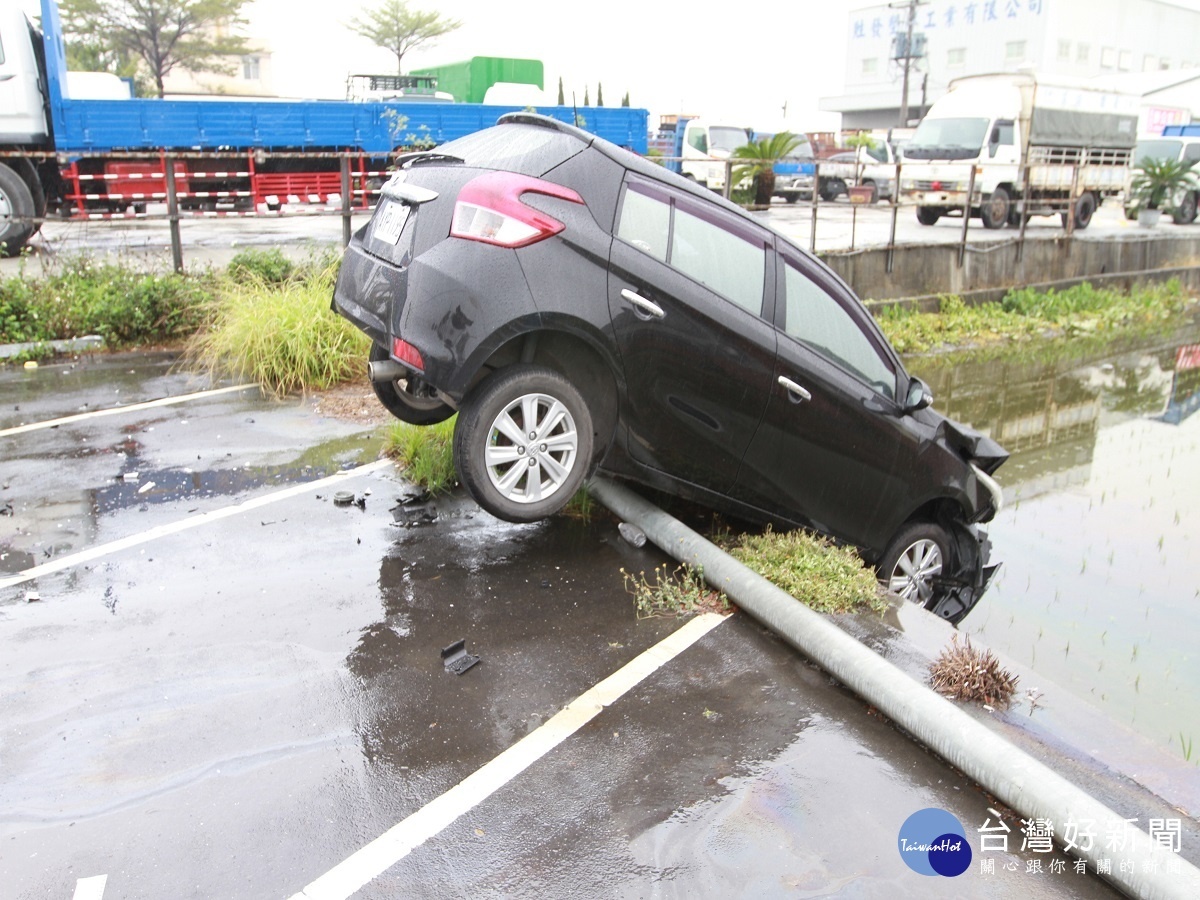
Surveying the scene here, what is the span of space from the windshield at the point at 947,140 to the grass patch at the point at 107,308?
739 inches

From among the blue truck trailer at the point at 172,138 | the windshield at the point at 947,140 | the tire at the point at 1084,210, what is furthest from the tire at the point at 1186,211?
the blue truck trailer at the point at 172,138

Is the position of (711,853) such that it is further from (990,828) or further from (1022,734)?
(1022,734)

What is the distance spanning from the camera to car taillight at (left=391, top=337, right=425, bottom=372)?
419 cm

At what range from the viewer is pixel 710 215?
4781 mm

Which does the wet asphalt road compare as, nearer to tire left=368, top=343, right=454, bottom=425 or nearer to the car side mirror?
tire left=368, top=343, right=454, bottom=425

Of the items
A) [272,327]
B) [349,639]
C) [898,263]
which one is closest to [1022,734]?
[349,639]

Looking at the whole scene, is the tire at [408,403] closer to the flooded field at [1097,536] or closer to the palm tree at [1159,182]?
the flooded field at [1097,536]

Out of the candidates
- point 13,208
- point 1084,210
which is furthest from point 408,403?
point 1084,210

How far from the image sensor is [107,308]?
8.87 m

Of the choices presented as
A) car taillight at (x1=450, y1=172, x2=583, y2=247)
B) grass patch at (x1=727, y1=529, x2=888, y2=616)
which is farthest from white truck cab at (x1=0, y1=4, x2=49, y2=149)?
grass patch at (x1=727, y1=529, x2=888, y2=616)

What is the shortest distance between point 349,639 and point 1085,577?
187 inches

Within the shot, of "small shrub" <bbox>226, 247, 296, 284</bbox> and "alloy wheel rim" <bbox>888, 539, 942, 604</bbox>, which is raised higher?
"small shrub" <bbox>226, 247, 296, 284</bbox>

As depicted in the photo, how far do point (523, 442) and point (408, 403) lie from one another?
1.33 metres

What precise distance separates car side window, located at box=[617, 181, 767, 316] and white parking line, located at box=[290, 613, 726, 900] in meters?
1.65
